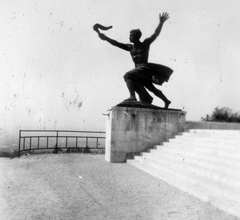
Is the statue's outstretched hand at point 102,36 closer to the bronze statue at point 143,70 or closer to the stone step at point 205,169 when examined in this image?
the bronze statue at point 143,70

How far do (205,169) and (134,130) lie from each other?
4083 millimetres

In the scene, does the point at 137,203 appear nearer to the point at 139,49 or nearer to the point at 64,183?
Result: the point at 64,183

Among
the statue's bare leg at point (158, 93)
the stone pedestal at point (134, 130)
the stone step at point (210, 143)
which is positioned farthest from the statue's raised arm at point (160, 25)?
the stone step at point (210, 143)

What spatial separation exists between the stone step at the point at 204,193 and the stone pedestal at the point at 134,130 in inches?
99.2

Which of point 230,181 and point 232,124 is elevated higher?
point 232,124

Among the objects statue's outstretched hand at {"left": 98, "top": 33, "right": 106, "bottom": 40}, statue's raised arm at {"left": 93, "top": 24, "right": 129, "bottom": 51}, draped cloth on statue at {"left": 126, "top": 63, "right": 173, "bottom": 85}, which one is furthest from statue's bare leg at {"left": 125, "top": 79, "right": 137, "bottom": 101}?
statue's outstretched hand at {"left": 98, "top": 33, "right": 106, "bottom": 40}

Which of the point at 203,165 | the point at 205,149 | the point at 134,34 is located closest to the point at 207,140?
the point at 205,149

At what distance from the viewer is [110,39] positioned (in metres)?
10.5

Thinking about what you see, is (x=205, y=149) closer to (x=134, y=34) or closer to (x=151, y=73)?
(x=151, y=73)

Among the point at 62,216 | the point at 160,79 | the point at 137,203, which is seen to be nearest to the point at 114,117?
the point at 160,79

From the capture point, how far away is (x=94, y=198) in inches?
187

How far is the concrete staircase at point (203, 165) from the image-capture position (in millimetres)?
4668

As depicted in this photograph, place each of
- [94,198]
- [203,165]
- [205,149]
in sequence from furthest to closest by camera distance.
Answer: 1. [205,149]
2. [203,165]
3. [94,198]

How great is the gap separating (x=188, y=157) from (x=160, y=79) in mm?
4267
